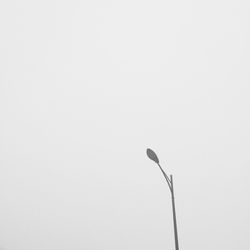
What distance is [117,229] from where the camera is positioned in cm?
7688

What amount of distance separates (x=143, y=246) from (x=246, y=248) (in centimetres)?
1828

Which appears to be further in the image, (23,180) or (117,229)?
(23,180)

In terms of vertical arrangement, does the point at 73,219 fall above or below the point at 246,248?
above

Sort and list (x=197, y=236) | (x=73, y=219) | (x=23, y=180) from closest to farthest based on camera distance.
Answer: (x=197, y=236), (x=73, y=219), (x=23, y=180)

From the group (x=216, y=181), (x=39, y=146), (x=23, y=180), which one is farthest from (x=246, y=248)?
(x=39, y=146)

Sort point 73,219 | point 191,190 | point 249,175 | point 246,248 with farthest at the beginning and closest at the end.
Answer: point 191,190 → point 249,175 → point 73,219 → point 246,248

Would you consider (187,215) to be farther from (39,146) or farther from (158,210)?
(39,146)

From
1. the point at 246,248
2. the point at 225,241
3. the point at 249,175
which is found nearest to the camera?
the point at 246,248

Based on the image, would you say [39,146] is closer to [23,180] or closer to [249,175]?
[23,180]

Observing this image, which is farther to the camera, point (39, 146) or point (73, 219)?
point (39, 146)

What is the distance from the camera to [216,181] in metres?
95.5

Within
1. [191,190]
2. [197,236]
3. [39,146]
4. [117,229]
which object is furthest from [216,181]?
[39,146]

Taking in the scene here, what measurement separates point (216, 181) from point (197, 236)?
23904 millimetres

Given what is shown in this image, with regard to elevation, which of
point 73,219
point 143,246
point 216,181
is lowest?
point 216,181
